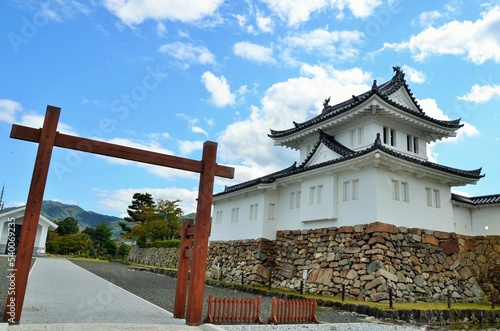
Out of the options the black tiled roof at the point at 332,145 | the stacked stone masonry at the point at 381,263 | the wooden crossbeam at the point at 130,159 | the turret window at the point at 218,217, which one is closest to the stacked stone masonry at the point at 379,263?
the stacked stone masonry at the point at 381,263

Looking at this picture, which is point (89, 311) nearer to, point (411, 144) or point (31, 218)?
point (31, 218)

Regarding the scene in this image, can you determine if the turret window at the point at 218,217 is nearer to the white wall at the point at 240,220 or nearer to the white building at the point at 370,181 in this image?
the white wall at the point at 240,220

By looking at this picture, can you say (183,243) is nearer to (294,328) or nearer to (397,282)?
(294,328)

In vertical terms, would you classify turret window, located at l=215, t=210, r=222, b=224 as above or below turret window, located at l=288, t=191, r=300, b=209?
below

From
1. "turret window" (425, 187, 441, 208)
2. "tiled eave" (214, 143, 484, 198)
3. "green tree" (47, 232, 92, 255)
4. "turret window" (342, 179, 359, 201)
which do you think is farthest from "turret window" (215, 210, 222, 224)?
"green tree" (47, 232, 92, 255)

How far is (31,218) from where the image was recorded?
23.1 feet

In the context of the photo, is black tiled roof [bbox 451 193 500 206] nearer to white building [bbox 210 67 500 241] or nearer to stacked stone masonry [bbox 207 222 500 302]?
white building [bbox 210 67 500 241]

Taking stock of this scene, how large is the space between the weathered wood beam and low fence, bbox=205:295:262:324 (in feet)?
10.5

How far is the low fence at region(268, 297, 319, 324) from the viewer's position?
30.5 feet

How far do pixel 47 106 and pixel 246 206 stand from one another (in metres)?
15.2

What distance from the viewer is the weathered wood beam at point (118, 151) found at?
7.42 metres

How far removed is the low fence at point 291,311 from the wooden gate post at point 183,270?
2.29 meters

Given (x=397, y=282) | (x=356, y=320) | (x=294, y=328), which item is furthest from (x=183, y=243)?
(x=397, y=282)

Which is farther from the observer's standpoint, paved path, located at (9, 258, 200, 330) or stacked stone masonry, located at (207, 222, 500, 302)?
stacked stone masonry, located at (207, 222, 500, 302)
